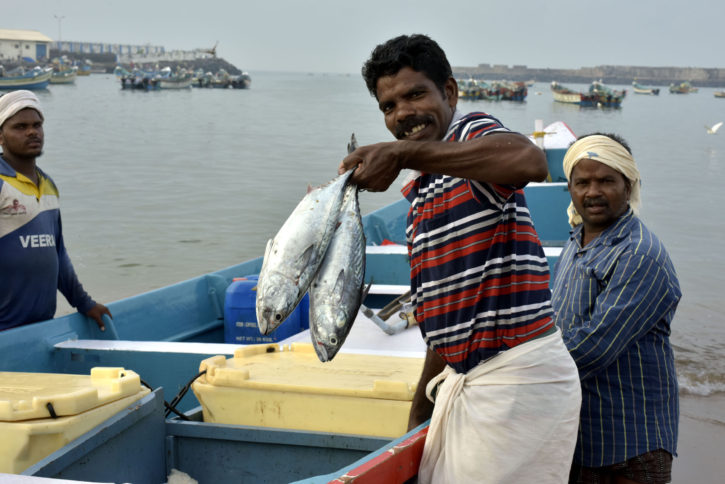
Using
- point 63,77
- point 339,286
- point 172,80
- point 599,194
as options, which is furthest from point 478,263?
point 63,77

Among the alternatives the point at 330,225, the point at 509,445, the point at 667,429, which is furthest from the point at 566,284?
the point at 330,225

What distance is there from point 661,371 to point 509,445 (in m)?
0.94

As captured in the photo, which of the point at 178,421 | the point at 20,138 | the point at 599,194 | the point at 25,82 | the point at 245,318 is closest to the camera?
the point at 599,194

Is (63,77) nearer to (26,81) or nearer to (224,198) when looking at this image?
(26,81)

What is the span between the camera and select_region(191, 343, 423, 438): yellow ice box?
11.0ft

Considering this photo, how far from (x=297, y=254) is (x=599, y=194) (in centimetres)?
148

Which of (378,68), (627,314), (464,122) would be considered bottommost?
(627,314)

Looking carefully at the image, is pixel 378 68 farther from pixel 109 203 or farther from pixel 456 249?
pixel 109 203

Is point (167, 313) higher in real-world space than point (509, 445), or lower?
lower

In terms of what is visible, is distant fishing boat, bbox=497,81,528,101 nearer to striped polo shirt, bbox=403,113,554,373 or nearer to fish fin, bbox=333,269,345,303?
striped polo shirt, bbox=403,113,554,373

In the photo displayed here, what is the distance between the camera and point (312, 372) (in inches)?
141

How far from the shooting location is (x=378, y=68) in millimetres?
2244

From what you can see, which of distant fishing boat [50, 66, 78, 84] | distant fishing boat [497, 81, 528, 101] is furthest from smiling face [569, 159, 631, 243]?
distant fishing boat [50, 66, 78, 84]

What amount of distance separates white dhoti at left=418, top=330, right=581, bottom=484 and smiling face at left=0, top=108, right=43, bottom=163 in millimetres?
3590
